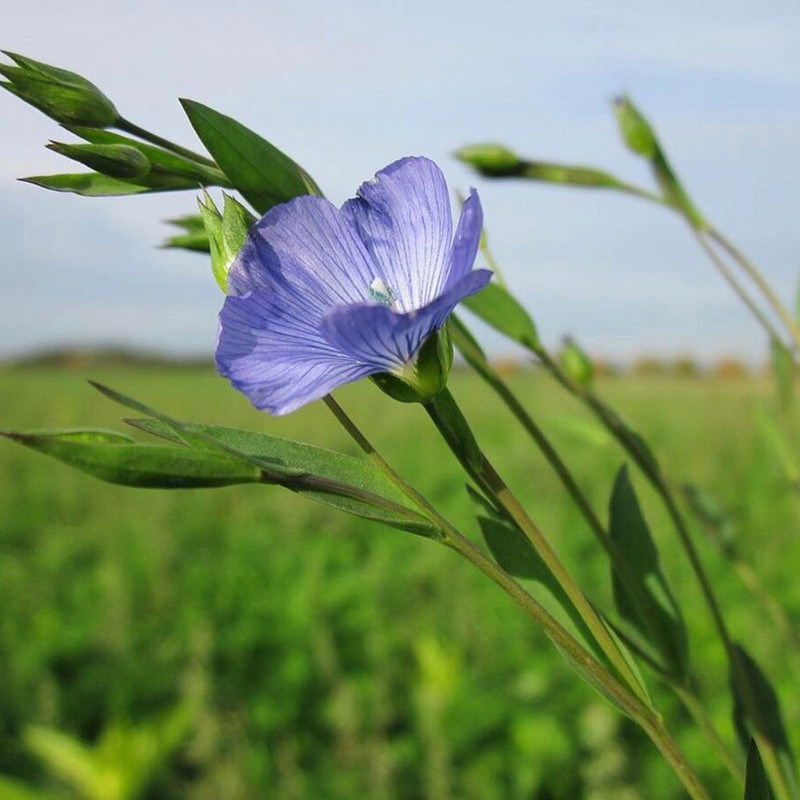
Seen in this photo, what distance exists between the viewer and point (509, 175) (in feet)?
1.82

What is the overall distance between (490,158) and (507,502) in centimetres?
29

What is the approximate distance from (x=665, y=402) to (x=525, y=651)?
342 cm

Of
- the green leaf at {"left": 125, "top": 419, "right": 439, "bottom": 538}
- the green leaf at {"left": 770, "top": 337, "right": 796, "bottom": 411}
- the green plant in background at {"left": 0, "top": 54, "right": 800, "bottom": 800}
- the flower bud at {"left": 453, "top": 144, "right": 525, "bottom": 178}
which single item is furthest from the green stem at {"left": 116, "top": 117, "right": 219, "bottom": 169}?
the green leaf at {"left": 770, "top": 337, "right": 796, "bottom": 411}

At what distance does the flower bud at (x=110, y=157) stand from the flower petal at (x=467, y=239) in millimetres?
115

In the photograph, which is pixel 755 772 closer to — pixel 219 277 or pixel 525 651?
pixel 219 277

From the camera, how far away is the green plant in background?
0.28 meters

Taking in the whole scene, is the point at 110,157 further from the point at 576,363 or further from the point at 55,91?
the point at 576,363

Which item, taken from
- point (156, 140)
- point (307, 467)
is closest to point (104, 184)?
point (156, 140)

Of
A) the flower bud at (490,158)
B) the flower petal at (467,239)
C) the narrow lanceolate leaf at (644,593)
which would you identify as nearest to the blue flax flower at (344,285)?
the flower petal at (467,239)

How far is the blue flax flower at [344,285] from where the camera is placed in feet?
0.89

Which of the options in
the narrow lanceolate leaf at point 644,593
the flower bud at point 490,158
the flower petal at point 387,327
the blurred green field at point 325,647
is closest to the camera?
the flower petal at point 387,327

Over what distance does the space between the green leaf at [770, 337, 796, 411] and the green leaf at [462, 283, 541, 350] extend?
0.54 feet

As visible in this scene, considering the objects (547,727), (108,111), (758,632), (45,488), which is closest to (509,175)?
(108,111)

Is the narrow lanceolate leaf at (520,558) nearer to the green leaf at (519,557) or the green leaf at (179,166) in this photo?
A: the green leaf at (519,557)
